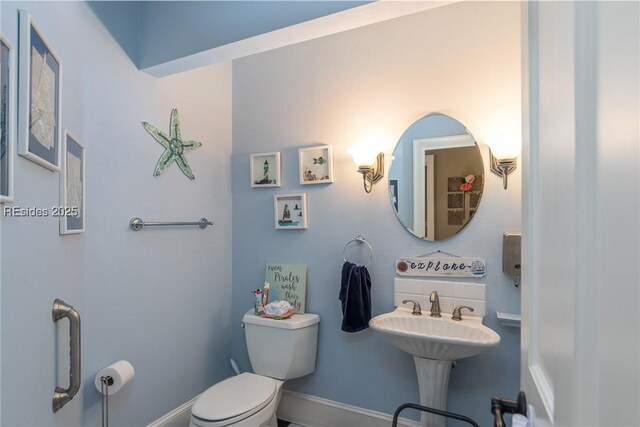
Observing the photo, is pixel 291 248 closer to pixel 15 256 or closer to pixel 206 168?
pixel 206 168

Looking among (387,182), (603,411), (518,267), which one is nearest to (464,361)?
(518,267)

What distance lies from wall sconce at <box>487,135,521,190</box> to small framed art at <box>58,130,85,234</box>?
1843 millimetres

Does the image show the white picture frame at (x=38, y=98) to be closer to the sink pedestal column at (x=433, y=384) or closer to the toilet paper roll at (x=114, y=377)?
the toilet paper roll at (x=114, y=377)

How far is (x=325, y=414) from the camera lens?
222cm

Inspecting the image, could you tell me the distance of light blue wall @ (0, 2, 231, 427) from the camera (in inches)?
35.7

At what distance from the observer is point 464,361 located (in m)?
1.88

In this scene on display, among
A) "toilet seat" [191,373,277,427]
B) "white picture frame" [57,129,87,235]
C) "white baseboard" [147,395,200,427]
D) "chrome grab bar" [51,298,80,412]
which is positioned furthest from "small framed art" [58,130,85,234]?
"white baseboard" [147,395,200,427]

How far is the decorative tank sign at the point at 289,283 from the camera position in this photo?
2297mm

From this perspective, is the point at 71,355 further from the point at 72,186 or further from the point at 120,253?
the point at 120,253

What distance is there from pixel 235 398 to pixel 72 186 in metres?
1.23

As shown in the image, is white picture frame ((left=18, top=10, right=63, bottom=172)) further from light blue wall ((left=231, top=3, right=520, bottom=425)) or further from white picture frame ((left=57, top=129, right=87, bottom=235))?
light blue wall ((left=231, top=3, right=520, bottom=425))

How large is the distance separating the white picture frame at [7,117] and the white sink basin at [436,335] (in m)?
1.50

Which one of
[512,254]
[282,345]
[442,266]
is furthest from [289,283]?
[512,254]

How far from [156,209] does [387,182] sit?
133cm
